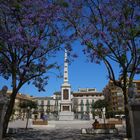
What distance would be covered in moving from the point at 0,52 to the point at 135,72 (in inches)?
379

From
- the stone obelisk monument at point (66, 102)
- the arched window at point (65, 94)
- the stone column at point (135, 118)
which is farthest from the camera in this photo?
the arched window at point (65, 94)

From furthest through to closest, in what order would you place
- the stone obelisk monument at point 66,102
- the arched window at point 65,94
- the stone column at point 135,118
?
the arched window at point 65,94
the stone obelisk monument at point 66,102
the stone column at point 135,118

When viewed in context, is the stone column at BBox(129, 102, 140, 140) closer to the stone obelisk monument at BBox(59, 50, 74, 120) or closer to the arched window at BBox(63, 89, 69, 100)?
the stone obelisk monument at BBox(59, 50, 74, 120)

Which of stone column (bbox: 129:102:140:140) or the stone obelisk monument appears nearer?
stone column (bbox: 129:102:140:140)

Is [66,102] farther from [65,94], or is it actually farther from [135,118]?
[135,118]

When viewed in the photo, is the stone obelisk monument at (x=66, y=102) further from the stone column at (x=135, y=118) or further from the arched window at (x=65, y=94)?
the stone column at (x=135, y=118)

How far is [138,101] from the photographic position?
15234 mm

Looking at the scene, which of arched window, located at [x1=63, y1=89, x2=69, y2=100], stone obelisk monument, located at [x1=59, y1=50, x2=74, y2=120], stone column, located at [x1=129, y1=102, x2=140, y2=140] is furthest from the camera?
arched window, located at [x1=63, y1=89, x2=69, y2=100]

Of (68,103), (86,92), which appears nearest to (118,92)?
(86,92)

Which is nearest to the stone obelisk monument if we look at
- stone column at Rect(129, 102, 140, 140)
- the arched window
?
the arched window

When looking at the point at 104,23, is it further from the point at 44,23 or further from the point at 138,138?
the point at 138,138

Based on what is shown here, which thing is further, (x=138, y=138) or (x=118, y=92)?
(x=118, y=92)

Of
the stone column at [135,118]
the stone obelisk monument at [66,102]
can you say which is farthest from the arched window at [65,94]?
the stone column at [135,118]

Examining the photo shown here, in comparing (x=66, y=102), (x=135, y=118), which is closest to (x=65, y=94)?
(x=66, y=102)
